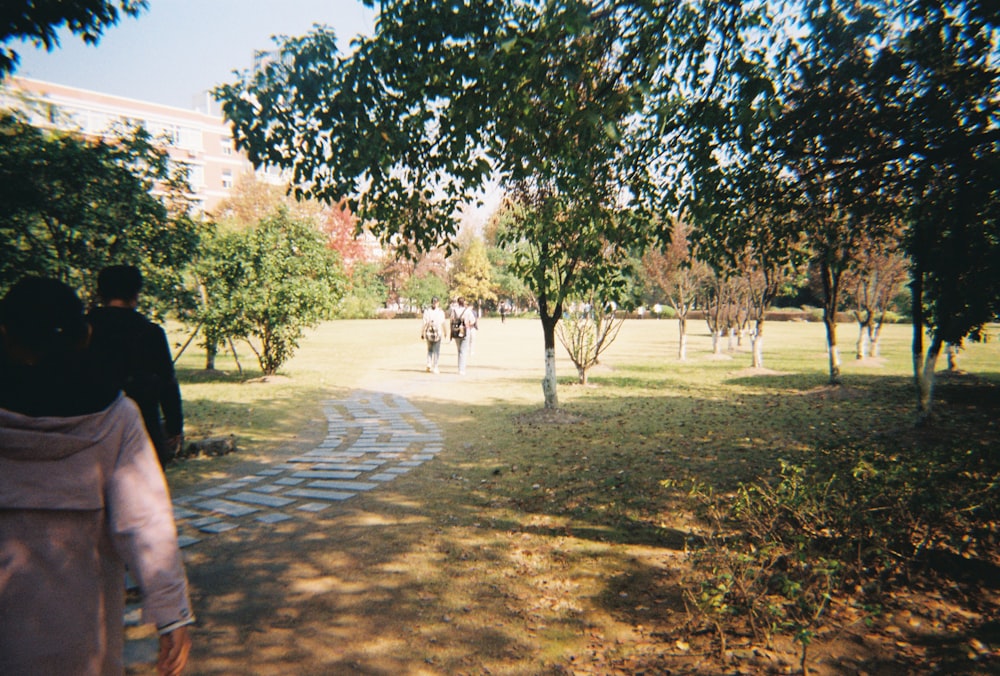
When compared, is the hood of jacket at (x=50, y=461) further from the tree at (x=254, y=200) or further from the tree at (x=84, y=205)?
the tree at (x=254, y=200)

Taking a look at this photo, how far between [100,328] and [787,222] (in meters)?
7.28

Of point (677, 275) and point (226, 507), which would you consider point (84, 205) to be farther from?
Result: point (677, 275)

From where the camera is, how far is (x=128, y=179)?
716cm

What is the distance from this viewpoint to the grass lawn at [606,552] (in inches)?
128

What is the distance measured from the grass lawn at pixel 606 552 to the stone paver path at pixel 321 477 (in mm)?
353

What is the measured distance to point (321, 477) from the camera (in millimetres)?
6832

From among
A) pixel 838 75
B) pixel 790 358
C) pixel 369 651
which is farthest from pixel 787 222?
pixel 790 358

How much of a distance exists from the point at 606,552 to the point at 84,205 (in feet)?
24.1

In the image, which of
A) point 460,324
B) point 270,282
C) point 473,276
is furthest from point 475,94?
point 473,276

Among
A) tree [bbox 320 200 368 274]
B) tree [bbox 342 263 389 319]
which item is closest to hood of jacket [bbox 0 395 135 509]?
tree [bbox 342 263 389 319]

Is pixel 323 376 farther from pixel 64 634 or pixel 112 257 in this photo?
pixel 64 634

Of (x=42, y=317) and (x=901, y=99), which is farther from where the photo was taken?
(x=901, y=99)

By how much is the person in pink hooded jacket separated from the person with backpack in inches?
530

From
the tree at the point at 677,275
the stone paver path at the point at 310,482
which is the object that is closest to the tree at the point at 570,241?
the stone paver path at the point at 310,482
